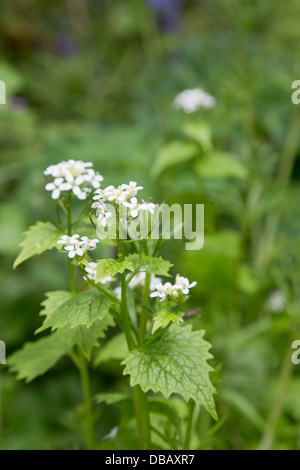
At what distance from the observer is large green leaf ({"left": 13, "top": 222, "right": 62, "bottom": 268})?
0.77 metres

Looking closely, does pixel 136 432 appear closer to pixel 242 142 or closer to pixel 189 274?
pixel 189 274

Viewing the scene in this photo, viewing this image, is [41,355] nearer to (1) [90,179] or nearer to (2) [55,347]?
(2) [55,347]

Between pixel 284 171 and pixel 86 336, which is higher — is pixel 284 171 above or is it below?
above

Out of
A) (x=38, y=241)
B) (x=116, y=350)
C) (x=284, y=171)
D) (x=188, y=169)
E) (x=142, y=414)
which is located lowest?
(x=142, y=414)

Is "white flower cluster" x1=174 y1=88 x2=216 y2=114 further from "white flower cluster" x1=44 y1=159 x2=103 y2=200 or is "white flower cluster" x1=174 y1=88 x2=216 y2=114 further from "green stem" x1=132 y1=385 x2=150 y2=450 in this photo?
"green stem" x1=132 y1=385 x2=150 y2=450

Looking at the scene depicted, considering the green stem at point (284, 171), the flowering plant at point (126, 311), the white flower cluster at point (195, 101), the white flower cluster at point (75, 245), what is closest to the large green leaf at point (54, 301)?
the flowering plant at point (126, 311)

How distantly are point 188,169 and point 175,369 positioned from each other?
110cm

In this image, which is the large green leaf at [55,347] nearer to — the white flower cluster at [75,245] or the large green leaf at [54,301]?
the large green leaf at [54,301]

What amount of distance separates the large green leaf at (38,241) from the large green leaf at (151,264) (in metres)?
0.12

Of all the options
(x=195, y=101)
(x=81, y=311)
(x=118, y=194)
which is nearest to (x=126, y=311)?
(x=81, y=311)

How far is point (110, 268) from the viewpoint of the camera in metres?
0.67

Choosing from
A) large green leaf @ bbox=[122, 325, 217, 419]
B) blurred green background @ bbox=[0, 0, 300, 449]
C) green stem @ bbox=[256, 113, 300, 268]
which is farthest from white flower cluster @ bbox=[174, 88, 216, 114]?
large green leaf @ bbox=[122, 325, 217, 419]

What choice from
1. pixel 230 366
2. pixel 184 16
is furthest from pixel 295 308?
pixel 184 16

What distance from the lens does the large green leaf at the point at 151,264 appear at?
0.69 meters
